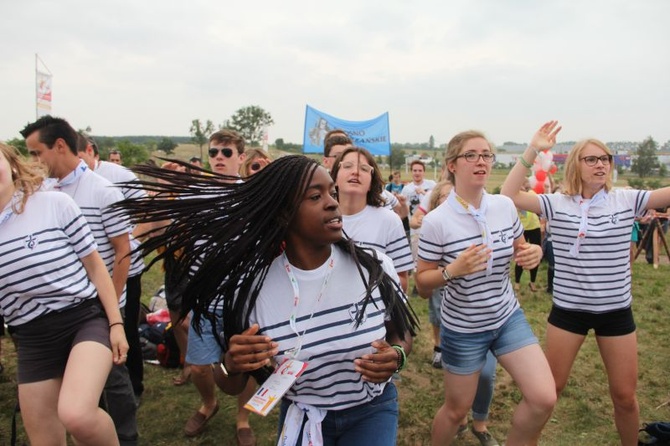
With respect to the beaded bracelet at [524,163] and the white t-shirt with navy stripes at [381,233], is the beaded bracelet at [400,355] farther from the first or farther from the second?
the beaded bracelet at [524,163]

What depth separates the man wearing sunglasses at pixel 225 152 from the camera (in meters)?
Result: 3.82

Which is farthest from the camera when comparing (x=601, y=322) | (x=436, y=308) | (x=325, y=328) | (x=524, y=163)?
(x=436, y=308)

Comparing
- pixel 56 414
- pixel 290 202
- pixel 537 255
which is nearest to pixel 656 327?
pixel 537 255

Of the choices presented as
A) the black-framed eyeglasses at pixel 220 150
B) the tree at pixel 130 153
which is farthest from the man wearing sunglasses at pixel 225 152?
the tree at pixel 130 153

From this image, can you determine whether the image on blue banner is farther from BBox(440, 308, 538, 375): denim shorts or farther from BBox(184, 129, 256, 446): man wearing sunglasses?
BBox(440, 308, 538, 375): denim shorts

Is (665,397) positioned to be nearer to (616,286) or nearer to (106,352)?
(616,286)

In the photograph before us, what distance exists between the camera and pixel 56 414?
2543 mm

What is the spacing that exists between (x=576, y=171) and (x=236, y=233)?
2552 millimetres

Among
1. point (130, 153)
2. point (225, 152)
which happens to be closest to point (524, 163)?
point (225, 152)

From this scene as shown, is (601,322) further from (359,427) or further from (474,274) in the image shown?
(359,427)

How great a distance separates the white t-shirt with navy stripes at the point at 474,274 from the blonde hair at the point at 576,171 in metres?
0.61

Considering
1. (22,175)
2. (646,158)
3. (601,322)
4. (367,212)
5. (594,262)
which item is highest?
(646,158)

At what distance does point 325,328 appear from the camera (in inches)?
73.8

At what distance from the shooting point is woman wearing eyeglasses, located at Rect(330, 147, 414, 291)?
3.30 meters
